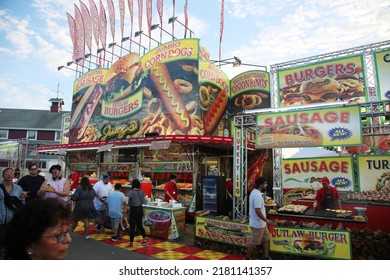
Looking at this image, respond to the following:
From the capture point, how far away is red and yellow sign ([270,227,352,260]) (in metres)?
5.41

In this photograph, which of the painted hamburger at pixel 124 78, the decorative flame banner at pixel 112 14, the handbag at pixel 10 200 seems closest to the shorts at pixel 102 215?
the handbag at pixel 10 200

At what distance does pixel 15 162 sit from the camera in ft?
60.6

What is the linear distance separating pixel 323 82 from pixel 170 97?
743 centimetres

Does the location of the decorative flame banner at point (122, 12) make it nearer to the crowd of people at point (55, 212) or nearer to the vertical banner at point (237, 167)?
the crowd of people at point (55, 212)

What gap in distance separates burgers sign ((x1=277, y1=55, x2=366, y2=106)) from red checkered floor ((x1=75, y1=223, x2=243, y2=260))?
9421 mm

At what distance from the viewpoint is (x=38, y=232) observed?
1.71 metres

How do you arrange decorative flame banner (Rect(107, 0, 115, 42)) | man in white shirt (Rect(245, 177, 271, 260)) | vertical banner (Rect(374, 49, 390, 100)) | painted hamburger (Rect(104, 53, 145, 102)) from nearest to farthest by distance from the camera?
1. man in white shirt (Rect(245, 177, 271, 260))
2. vertical banner (Rect(374, 49, 390, 100))
3. painted hamburger (Rect(104, 53, 145, 102))
4. decorative flame banner (Rect(107, 0, 115, 42))

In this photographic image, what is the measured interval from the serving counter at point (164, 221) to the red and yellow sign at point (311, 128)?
10.7 feet

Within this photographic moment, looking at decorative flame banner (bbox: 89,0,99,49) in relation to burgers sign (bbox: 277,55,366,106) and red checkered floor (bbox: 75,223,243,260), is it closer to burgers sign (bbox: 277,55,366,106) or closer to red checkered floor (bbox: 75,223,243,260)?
burgers sign (bbox: 277,55,366,106)

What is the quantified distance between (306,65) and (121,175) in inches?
441

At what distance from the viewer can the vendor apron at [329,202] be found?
7.87 metres

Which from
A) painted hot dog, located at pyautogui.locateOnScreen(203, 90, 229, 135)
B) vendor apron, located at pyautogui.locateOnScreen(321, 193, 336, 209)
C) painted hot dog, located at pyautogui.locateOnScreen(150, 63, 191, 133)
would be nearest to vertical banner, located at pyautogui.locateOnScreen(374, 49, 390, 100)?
vendor apron, located at pyautogui.locateOnScreen(321, 193, 336, 209)

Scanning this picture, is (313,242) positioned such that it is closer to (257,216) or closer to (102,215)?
(257,216)
